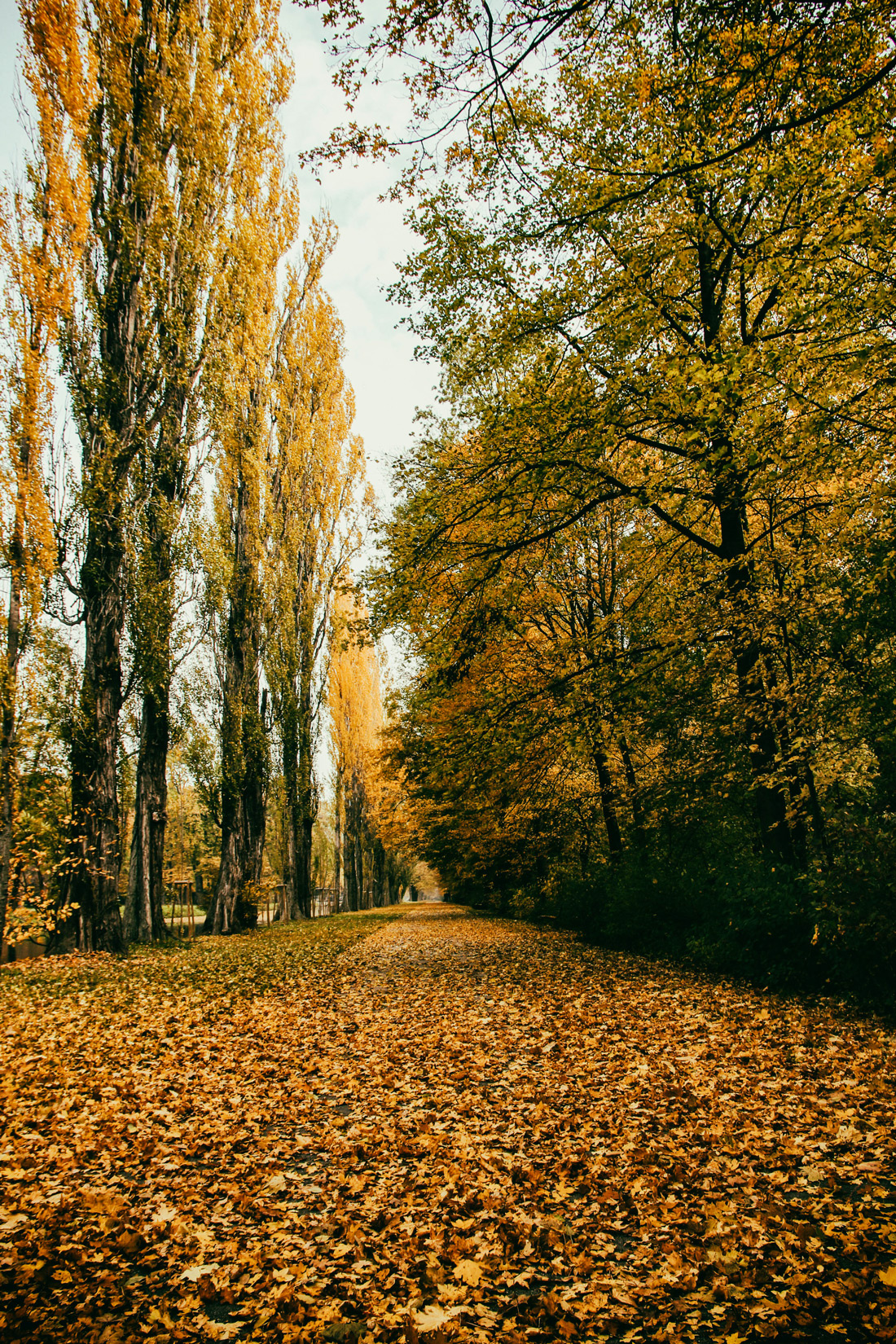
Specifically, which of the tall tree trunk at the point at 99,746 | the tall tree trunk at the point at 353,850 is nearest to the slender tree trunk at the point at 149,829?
the tall tree trunk at the point at 99,746

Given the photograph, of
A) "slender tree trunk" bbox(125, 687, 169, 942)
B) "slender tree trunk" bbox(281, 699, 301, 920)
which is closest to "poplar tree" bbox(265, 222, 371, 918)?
"slender tree trunk" bbox(281, 699, 301, 920)

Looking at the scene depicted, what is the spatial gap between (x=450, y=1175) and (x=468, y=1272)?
0.83 metres

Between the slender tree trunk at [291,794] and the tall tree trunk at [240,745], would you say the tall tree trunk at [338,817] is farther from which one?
the tall tree trunk at [240,745]

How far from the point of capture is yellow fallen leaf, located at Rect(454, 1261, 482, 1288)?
2.25 meters

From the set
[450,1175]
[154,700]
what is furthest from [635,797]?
[154,700]

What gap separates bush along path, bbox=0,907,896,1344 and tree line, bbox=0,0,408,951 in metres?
4.62

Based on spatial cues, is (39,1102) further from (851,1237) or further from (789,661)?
(789,661)

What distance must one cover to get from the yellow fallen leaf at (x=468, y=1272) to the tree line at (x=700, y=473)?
4669mm

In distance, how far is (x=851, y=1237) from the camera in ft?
7.84

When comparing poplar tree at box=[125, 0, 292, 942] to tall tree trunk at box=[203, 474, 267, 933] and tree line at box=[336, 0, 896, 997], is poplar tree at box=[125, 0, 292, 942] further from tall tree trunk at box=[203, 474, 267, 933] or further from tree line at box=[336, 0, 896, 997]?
tree line at box=[336, 0, 896, 997]

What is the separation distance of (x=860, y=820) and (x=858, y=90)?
545cm

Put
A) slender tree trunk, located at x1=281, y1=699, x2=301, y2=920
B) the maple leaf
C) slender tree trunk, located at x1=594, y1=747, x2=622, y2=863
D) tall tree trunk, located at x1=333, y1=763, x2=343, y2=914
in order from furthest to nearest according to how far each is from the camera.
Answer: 1. tall tree trunk, located at x1=333, y1=763, x2=343, y2=914
2. slender tree trunk, located at x1=281, y1=699, x2=301, y2=920
3. slender tree trunk, located at x1=594, y1=747, x2=622, y2=863
4. the maple leaf

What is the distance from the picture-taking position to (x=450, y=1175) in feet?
10.1

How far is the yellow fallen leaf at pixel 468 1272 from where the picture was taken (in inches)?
88.5
